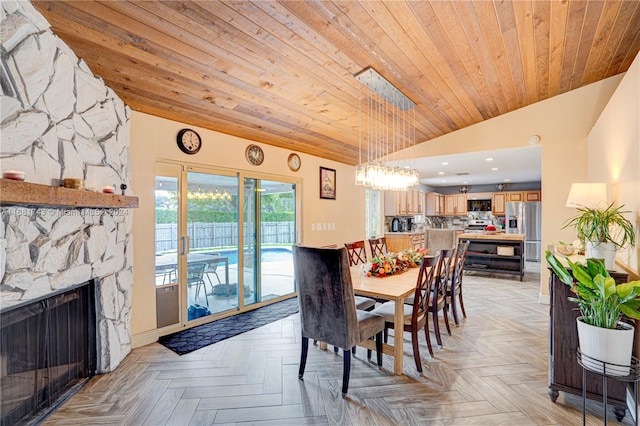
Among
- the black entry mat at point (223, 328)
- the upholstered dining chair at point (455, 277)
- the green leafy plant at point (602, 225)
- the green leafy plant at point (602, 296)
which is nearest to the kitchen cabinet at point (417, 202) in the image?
the upholstered dining chair at point (455, 277)

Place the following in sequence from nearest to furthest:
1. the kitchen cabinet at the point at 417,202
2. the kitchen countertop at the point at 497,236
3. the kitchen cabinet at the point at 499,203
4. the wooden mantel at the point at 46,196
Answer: the wooden mantel at the point at 46,196 < the kitchen countertop at the point at 497,236 < the kitchen cabinet at the point at 417,202 < the kitchen cabinet at the point at 499,203

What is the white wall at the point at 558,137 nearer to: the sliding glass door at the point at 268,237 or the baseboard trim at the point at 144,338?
the sliding glass door at the point at 268,237

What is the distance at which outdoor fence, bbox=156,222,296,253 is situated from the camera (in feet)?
10.9

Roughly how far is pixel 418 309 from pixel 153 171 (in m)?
2.85

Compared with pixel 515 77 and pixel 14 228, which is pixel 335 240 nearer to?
pixel 515 77

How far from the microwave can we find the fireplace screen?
9.74 metres

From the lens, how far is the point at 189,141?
3381 mm

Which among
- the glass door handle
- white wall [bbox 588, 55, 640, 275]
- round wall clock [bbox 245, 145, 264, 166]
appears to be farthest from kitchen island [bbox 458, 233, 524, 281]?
the glass door handle

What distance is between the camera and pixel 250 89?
2.94 metres

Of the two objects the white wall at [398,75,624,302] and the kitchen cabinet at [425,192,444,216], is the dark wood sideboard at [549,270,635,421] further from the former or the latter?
the kitchen cabinet at [425,192,444,216]

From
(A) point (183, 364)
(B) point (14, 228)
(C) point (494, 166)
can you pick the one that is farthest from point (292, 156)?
(C) point (494, 166)

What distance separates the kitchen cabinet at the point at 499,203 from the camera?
8969 millimetres

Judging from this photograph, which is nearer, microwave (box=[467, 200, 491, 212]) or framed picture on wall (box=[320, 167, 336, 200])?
framed picture on wall (box=[320, 167, 336, 200])

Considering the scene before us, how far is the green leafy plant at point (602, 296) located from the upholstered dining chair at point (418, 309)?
3.00 ft
